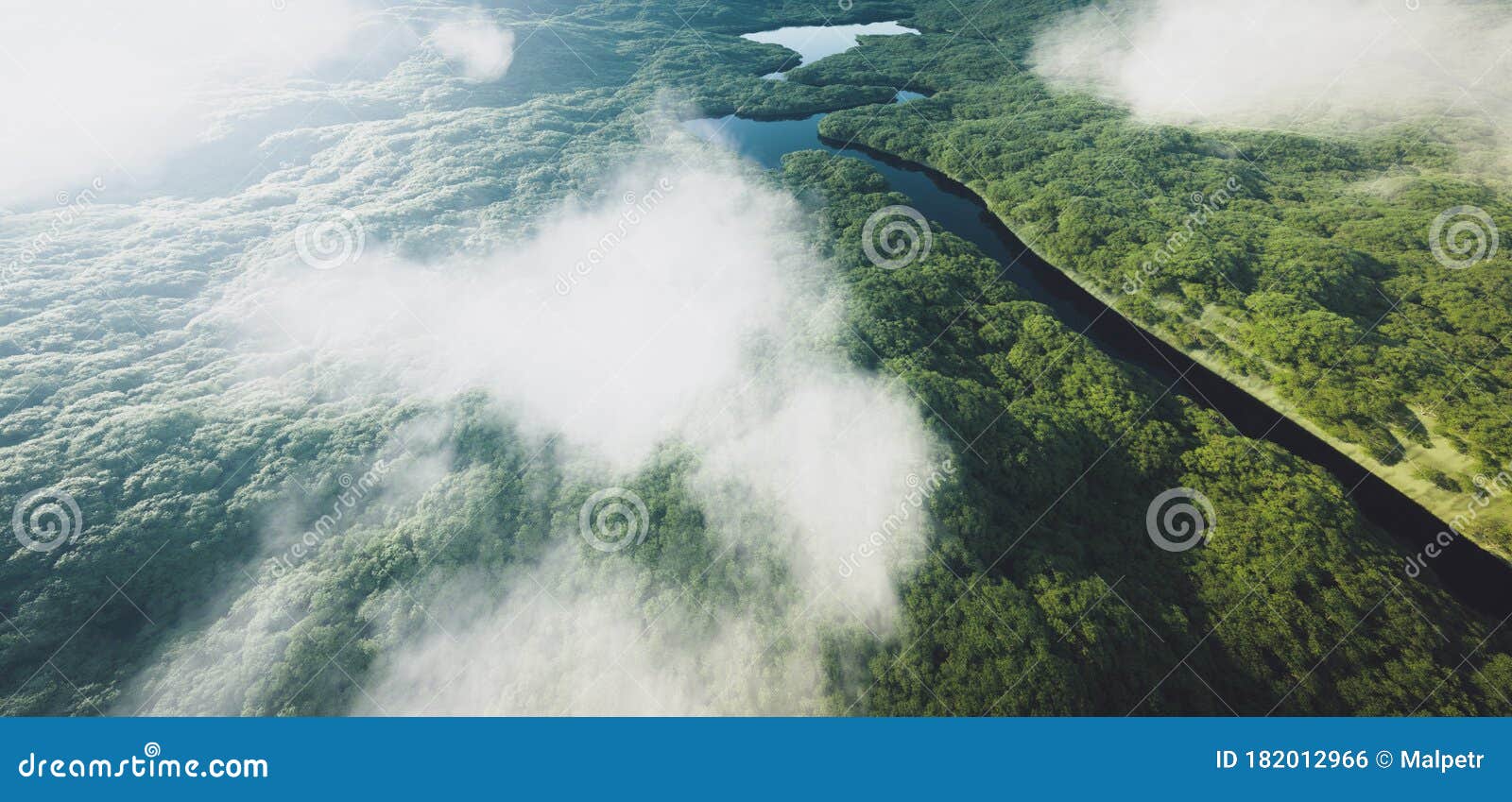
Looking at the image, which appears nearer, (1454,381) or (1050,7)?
(1454,381)

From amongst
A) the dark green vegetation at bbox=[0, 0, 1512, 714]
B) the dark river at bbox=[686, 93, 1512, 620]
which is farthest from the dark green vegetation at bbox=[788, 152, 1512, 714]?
the dark river at bbox=[686, 93, 1512, 620]

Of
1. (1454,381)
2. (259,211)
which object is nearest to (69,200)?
(259,211)

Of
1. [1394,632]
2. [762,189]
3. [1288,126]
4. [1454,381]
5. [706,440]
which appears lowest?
[1394,632]

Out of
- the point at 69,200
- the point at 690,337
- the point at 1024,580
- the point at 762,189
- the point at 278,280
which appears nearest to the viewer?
the point at 1024,580

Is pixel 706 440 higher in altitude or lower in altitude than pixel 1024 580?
higher

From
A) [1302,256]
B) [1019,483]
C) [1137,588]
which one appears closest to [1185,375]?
[1302,256]

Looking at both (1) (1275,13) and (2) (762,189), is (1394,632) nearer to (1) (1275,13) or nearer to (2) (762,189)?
(2) (762,189)

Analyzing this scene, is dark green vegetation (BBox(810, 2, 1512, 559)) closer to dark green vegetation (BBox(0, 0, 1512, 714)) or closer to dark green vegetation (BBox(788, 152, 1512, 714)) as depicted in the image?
dark green vegetation (BBox(0, 0, 1512, 714))

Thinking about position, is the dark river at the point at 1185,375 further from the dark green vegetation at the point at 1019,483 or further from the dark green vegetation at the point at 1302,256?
the dark green vegetation at the point at 1019,483
